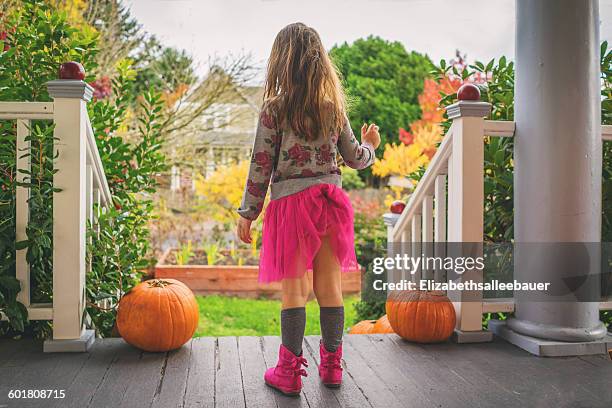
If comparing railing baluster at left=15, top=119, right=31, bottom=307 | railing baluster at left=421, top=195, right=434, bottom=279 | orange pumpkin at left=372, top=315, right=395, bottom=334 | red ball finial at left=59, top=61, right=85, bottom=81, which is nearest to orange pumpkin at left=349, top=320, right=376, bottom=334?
orange pumpkin at left=372, top=315, right=395, bottom=334

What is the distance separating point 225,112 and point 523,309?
12.8 feet

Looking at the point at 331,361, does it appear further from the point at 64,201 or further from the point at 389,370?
the point at 64,201

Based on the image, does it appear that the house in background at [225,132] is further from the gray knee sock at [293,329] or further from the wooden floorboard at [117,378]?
the gray knee sock at [293,329]

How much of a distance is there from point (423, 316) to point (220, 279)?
3256mm

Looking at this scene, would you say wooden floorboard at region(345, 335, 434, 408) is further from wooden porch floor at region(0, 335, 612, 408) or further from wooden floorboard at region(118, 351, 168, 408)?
wooden floorboard at region(118, 351, 168, 408)

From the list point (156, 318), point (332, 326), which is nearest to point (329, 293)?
point (332, 326)

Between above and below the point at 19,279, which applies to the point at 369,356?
below

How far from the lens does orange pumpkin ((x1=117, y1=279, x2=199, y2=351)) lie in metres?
2.40

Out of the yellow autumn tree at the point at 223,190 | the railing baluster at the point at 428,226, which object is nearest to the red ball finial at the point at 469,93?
the railing baluster at the point at 428,226

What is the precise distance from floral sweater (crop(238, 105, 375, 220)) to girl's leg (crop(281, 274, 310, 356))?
0.27m

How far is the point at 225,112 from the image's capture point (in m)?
5.84

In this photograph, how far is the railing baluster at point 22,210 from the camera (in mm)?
2434

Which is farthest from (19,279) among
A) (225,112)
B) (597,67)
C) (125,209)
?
(225,112)

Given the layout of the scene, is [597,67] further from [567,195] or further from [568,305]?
[568,305]
